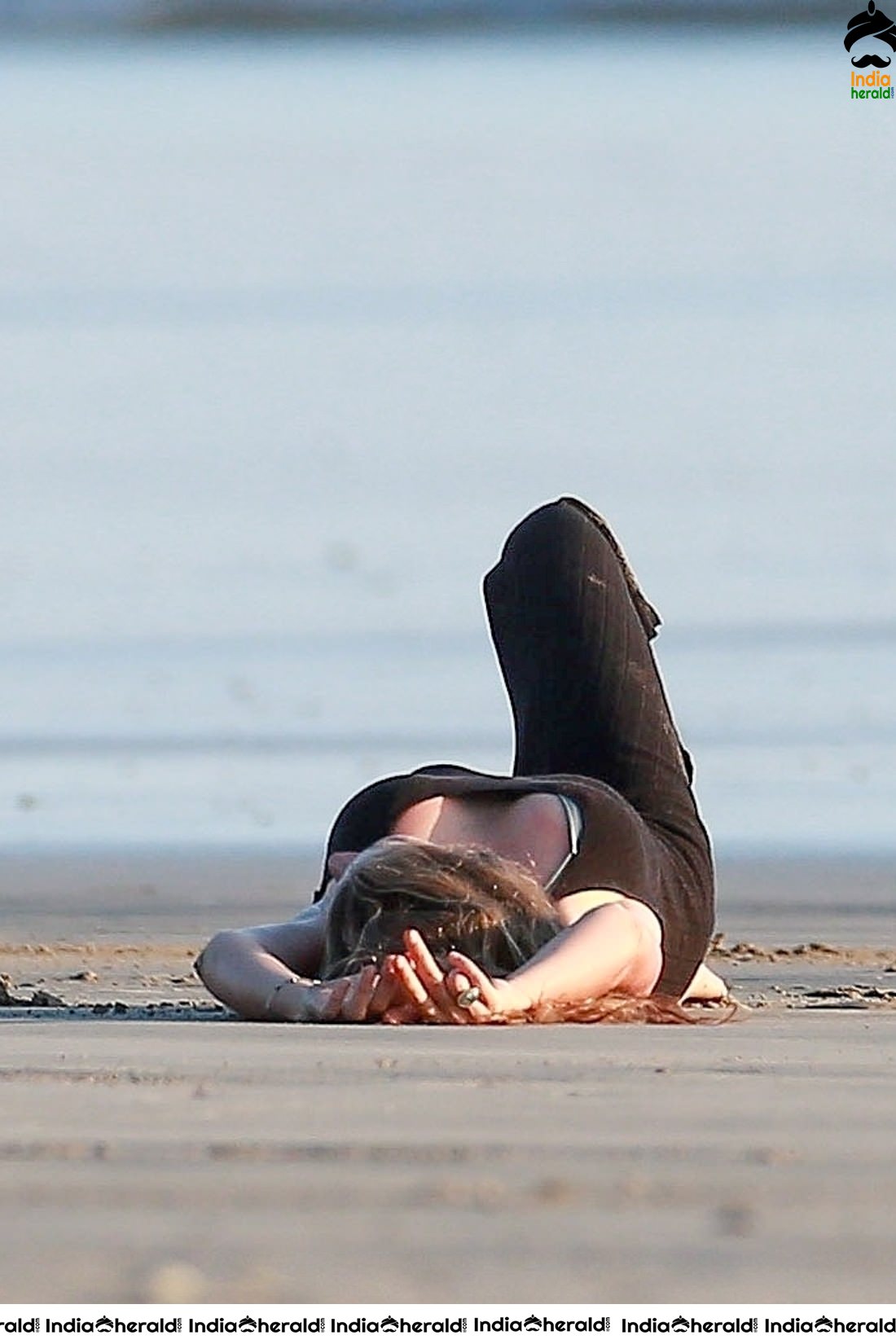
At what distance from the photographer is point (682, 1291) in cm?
171

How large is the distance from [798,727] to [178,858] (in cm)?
285

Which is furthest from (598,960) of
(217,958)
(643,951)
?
(217,958)

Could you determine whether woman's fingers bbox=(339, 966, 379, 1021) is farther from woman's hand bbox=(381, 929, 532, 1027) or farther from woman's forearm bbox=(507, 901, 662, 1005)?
woman's forearm bbox=(507, 901, 662, 1005)

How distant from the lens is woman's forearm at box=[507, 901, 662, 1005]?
3695 millimetres

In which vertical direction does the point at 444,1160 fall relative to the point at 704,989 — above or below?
above

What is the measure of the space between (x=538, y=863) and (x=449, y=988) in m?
0.37

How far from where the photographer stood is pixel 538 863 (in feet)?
12.9

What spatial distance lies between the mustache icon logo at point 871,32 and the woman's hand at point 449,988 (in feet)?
49.8

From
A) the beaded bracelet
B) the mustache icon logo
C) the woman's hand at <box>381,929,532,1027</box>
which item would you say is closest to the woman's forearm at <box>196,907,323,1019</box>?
the beaded bracelet

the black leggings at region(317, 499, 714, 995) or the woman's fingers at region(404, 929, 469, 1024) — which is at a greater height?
the black leggings at region(317, 499, 714, 995)

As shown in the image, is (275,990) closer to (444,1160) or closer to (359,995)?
(359,995)

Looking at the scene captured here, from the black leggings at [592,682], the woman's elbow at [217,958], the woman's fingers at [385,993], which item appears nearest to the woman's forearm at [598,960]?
the woman's fingers at [385,993]

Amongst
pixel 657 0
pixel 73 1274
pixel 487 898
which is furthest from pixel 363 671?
pixel 657 0

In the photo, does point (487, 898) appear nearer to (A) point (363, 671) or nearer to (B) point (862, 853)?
(B) point (862, 853)
